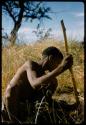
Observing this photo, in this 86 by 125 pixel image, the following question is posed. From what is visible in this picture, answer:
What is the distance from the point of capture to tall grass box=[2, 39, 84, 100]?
19.6 ft

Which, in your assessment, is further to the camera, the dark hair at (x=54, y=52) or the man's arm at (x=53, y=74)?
the dark hair at (x=54, y=52)

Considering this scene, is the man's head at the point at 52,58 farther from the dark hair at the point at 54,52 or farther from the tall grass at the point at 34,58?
the tall grass at the point at 34,58

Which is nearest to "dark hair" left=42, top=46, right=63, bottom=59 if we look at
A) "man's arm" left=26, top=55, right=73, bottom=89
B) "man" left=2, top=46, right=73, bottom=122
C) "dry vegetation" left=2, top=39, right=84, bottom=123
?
"man" left=2, top=46, right=73, bottom=122

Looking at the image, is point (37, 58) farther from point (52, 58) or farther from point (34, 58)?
point (52, 58)

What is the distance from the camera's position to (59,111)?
4297 mm

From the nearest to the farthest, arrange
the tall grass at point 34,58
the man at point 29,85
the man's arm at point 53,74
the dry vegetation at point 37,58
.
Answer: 1. the man's arm at point 53,74
2. the man at point 29,85
3. the dry vegetation at point 37,58
4. the tall grass at point 34,58

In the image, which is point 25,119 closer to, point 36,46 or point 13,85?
point 13,85

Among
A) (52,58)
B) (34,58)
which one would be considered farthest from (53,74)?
(34,58)

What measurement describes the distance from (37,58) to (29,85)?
3314 mm

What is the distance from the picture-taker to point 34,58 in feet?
24.3

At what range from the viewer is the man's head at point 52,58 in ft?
13.4

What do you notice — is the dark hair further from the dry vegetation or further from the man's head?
the dry vegetation

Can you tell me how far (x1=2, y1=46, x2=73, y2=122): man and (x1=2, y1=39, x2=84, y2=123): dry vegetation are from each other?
129 cm

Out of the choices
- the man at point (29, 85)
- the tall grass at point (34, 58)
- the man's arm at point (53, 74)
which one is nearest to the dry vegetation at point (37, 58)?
the tall grass at point (34, 58)
